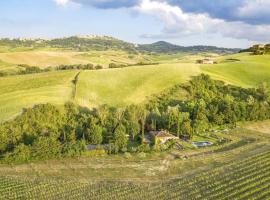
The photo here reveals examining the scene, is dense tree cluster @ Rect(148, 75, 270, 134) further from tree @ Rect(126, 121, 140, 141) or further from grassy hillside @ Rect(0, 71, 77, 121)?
grassy hillside @ Rect(0, 71, 77, 121)

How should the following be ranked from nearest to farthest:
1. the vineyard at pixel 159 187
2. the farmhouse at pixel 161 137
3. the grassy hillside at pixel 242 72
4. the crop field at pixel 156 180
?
1. the vineyard at pixel 159 187
2. the crop field at pixel 156 180
3. the farmhouse at pixel 161 137
4. the grassy hillside at pixel 242 72

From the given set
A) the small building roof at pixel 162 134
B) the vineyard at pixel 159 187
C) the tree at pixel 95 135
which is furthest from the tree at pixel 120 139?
the vineyard at pixel 159 187

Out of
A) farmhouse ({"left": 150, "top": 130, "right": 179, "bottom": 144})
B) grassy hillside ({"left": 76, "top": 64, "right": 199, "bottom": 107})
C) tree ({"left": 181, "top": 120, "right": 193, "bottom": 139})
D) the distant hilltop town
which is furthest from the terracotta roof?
the distant hilltop town

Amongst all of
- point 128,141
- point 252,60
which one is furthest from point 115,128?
point 252,60

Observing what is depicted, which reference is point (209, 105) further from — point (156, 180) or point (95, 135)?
point (156, 180)

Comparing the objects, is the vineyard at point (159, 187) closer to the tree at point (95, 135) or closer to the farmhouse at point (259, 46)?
the tree at point (95, 135)

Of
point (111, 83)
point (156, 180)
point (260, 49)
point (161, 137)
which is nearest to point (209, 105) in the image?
point (161, 137)
